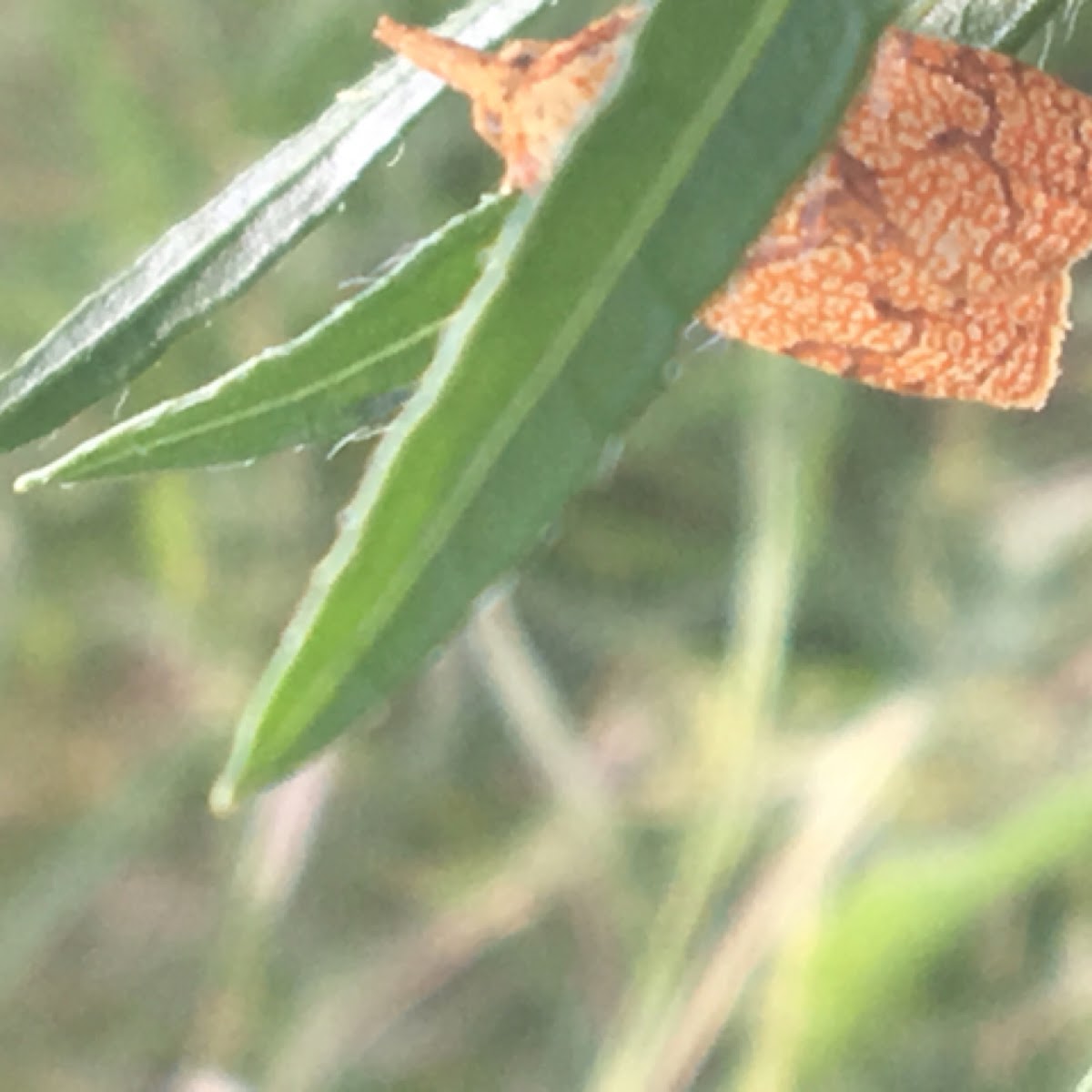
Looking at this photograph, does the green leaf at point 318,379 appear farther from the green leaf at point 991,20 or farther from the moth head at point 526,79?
the green leaf at point 991,20

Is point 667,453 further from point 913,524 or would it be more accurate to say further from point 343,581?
point 343,581

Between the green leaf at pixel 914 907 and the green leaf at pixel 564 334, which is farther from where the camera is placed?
the green leaf at pixel 914 907

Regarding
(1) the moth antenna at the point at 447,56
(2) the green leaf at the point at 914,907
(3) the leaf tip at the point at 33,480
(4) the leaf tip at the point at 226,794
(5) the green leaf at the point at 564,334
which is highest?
(3) the leaf tip at the point at 33,480

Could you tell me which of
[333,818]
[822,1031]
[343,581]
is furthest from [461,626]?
[333,818]

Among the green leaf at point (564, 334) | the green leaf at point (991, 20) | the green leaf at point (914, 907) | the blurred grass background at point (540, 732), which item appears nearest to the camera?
the green leaf at point (564, 334)

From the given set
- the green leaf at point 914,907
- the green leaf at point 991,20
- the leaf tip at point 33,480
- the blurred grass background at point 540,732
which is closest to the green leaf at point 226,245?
the leaf tip at point 33,480

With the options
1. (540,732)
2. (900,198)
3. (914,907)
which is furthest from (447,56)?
(540,732)
